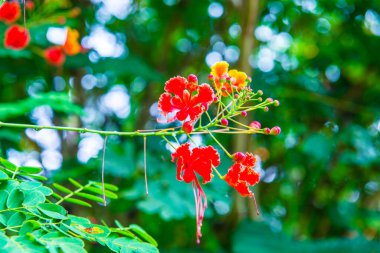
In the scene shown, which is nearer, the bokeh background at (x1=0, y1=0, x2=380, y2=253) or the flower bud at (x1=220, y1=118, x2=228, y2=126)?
the flower bud at (x1=220, y1=118, x2=228, y2=126)

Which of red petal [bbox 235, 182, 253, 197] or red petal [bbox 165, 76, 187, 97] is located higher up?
red petal [bbox 165, 76, 187, 97]

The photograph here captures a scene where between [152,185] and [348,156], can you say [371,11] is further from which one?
[152,185]

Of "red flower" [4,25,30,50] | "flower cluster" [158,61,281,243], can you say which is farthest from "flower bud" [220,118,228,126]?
"red flower" [4,25,30,50]

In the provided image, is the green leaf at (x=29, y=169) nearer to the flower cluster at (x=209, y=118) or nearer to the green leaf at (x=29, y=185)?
the green leaf at (x=29, y=185)

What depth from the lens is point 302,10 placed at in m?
3.08

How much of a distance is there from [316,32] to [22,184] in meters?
2.76

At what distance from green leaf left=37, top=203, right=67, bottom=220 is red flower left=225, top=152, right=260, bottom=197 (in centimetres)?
24

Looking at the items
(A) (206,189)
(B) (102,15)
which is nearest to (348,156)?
(A) (206,189)

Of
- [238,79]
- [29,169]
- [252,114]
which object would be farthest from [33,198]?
[252,114]

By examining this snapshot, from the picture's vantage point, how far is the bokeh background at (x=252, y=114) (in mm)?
2443

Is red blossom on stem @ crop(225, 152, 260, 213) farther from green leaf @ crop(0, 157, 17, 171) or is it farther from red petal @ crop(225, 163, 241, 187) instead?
green leaf @ crop(0, 157, 17, 171)

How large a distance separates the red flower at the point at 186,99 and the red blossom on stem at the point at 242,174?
0.09m

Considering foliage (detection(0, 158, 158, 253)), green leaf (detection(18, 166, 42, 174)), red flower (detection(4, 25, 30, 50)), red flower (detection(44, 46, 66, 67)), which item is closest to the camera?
foliage (detection(0, 158, 158, 253))

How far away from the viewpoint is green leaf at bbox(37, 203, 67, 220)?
29.5 inches
